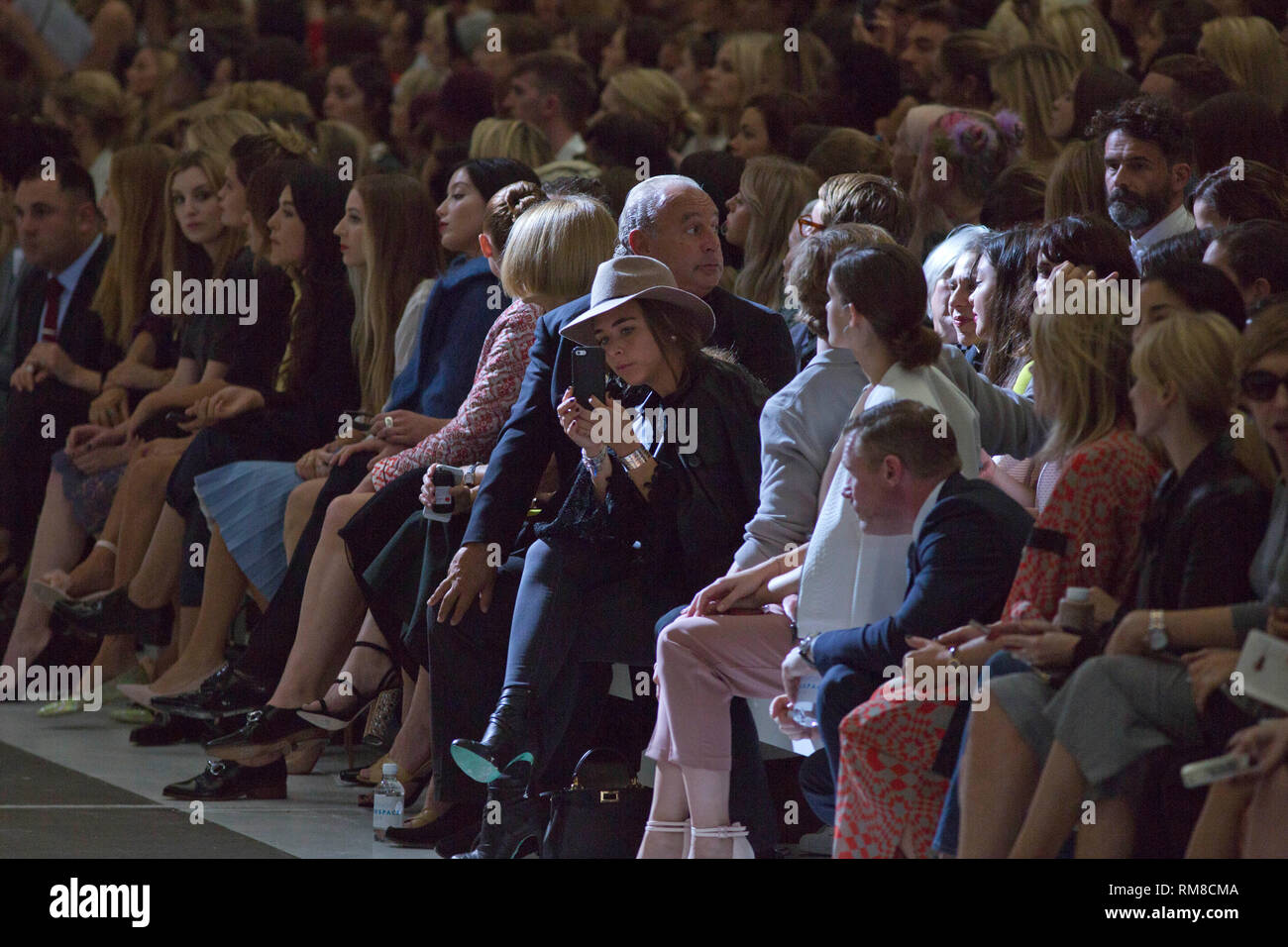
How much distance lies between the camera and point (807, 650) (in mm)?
3633

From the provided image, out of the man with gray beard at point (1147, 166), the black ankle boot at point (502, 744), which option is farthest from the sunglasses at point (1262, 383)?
the black ankle boot at point (502, 744)

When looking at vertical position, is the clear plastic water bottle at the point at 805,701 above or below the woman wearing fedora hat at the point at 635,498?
below

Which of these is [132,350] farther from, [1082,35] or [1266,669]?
[1266,669]

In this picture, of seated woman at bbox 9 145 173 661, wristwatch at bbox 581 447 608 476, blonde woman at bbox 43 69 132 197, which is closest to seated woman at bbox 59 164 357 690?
Answer: seated woman at bbox 9 145 173 661

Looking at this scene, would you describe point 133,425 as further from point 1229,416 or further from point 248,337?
point 1229,416

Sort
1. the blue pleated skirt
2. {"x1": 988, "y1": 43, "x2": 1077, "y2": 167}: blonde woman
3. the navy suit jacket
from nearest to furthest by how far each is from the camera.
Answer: the navy suit jacket
the blue pleated skirt
{"x1": 988, "y1": 43, "x2": 1077, "y2": 167}: blonde woman

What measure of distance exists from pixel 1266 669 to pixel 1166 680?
0.63ft

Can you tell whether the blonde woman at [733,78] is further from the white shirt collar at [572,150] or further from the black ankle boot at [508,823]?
the black ankle boot at [508,823]

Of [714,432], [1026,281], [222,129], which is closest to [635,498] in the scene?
[714,432]

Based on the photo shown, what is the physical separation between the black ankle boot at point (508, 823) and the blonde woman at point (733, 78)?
155 inches

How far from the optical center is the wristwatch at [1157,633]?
3.06 m

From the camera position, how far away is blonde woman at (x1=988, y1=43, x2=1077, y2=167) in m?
5.85

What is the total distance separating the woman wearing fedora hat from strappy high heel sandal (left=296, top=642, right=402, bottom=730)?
0.86 m

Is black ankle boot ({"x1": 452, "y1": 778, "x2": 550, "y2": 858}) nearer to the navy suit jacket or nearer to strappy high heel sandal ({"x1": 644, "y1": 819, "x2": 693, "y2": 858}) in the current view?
strappy high heel sandal ({"x1": 644, "y1": 819, "x2": 693, "y2": 858})
